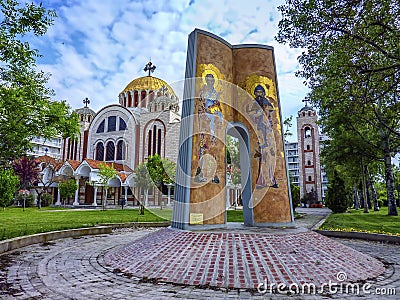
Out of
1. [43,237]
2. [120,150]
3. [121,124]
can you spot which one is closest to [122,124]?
[121,124]

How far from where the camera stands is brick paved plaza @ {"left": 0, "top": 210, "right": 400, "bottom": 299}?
5.23 metres

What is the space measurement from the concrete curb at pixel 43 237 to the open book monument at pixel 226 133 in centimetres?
456

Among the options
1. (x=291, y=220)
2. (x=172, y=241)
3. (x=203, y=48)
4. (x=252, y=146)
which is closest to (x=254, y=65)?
(x=203, y=48)

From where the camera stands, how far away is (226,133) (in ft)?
33.6

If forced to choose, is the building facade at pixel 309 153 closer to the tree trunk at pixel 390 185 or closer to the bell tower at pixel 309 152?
the bell tower at pixel 309 152

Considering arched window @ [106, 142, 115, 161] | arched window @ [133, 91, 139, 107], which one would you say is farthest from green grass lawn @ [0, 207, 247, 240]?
arched window @ [133, 91, 139, 107]

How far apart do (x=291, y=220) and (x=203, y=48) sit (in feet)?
20.4

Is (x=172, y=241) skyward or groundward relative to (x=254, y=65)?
groundward

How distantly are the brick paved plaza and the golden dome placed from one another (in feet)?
122

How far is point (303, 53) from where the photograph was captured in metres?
12.2

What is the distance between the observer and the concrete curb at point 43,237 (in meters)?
8.55

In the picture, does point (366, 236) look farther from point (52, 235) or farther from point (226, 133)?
point (52, 235)

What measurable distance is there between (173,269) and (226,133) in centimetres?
517

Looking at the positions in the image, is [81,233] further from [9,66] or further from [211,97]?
[211,97]
